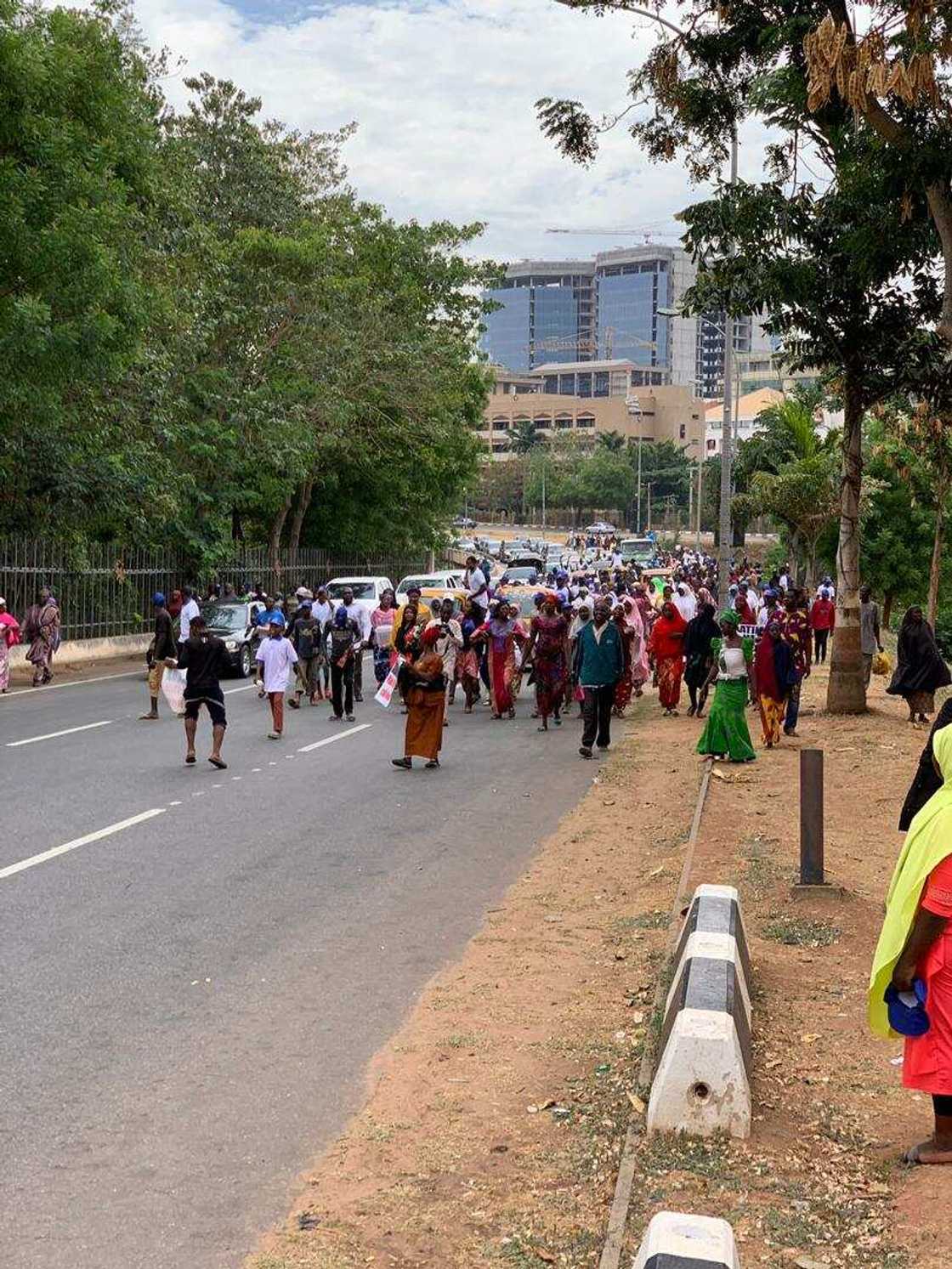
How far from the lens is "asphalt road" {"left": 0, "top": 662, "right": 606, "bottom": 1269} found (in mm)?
5367

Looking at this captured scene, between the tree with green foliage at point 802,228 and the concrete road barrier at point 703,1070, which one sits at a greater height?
the tree with green foliage at point 802,228

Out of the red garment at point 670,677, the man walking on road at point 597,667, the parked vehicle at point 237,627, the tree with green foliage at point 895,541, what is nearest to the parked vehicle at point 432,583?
the parked vehicle at point 237,627

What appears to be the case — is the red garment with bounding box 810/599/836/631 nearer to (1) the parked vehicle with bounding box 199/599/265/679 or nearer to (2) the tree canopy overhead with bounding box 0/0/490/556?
(1) the parked vehicle with bounding box 199/599/265/679

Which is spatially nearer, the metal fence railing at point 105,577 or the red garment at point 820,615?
the red garment at point 820,615

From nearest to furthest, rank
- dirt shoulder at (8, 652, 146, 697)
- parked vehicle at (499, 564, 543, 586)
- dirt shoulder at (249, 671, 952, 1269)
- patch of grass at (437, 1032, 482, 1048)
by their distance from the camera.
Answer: dirt shoulder at (249, 671, 952, 1269) → patch of grass at (437, 1032, 482, 1048) → dirt shoulder at (8, 652, 146, 697) → parked vehicle at (499, 564, 543, 586)

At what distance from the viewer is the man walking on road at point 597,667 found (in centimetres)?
1756

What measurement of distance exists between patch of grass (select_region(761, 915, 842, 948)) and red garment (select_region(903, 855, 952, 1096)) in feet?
12.0

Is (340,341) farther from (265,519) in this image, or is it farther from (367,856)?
(367,856)

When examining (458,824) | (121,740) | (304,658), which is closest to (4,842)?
(458,824)

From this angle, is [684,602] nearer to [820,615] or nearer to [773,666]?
[820,615]

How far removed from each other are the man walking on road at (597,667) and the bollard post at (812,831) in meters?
7.25

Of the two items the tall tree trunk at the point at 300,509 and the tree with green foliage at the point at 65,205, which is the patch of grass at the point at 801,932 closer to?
the tree with green foliage at the point at 65,205

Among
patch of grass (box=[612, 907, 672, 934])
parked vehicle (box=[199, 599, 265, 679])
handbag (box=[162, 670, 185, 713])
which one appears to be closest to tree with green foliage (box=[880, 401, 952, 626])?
handbag (box=[162, 670, 185, 713])

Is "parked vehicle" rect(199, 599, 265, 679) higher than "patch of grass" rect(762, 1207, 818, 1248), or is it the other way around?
"parked vehicle" rect(199, 599, 265, 679)
